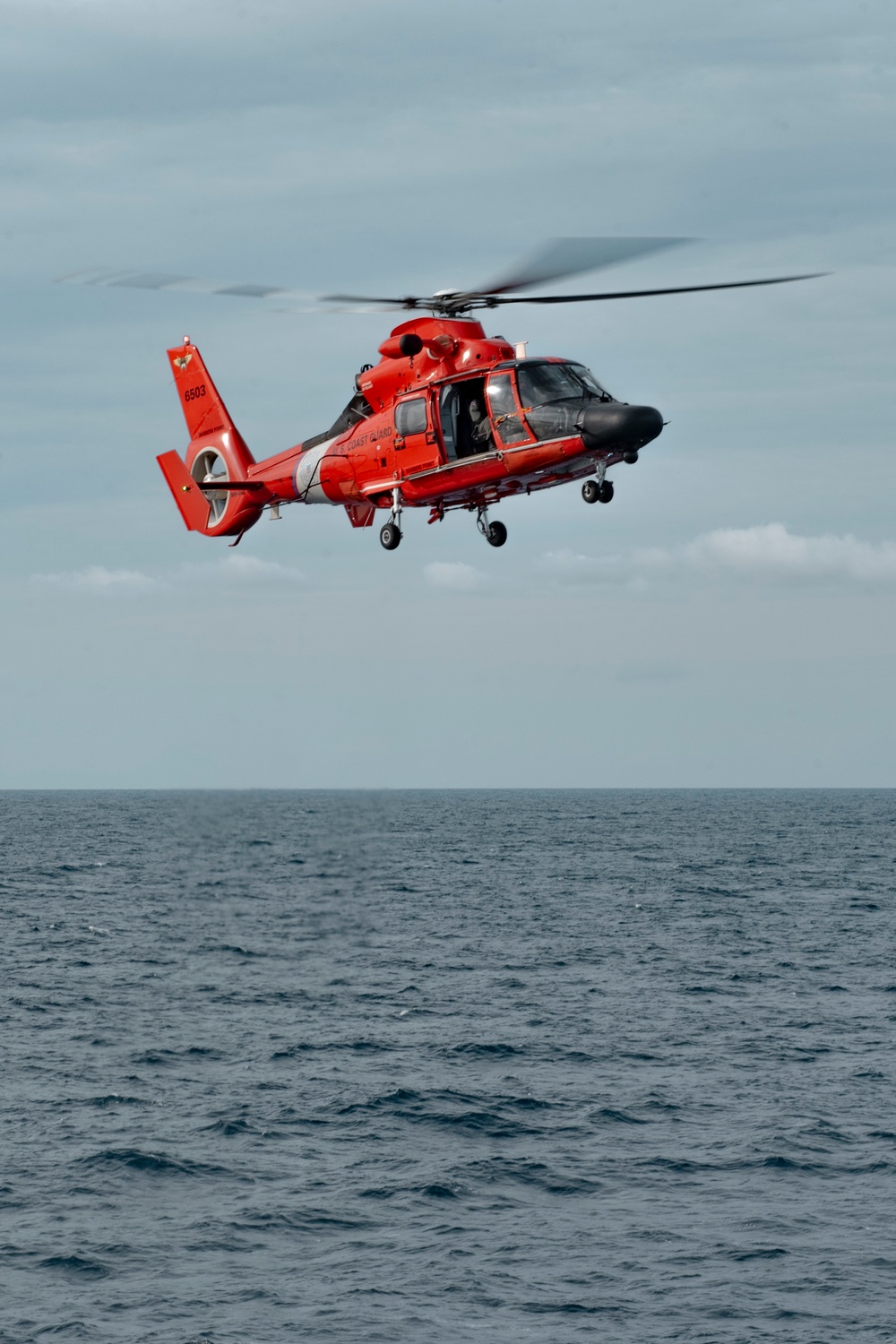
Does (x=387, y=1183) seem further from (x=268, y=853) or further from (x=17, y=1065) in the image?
(x=268, y=853)

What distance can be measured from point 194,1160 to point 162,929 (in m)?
55.8

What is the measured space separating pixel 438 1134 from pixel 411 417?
112ft

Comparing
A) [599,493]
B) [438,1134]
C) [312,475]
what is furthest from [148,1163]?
[599,493]

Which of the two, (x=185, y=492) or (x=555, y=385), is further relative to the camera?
(x=185, y=492)

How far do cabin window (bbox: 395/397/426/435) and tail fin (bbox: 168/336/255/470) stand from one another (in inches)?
288

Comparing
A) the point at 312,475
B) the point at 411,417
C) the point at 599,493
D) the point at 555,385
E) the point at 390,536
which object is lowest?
the point at 390,536

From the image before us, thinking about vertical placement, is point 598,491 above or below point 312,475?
below

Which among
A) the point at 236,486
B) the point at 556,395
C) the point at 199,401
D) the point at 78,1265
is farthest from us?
the point at 78,1265

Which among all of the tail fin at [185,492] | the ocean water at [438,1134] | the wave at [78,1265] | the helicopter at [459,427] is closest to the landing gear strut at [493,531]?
the helicopter at [459,427]

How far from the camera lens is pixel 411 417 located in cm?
3262

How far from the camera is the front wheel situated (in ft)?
105

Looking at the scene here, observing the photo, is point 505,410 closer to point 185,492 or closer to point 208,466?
point 208,466

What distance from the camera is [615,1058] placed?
67188 mm

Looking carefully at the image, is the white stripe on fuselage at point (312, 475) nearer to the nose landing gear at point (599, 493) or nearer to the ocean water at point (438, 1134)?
the nose landing gear at point (599, 493)
